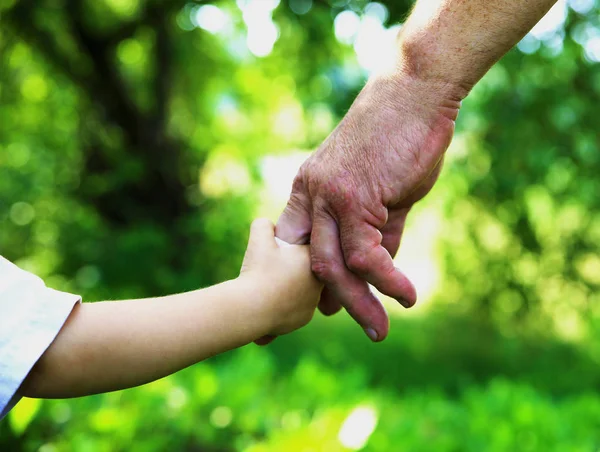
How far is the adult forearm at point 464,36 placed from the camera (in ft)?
5.60

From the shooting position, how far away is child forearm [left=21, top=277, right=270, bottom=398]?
1.34 meters

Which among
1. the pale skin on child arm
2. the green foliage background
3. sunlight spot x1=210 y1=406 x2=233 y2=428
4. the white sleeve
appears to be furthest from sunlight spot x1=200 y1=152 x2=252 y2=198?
the white sleeve

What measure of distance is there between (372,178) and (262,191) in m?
4.87

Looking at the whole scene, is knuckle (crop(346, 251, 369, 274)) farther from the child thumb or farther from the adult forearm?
the adult forearm

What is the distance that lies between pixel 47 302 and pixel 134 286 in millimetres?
4509

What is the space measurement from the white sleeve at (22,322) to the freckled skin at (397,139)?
2.16ft

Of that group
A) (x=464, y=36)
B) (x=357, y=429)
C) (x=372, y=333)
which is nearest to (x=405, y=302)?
(x=372, y=333)

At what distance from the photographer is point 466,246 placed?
775cm

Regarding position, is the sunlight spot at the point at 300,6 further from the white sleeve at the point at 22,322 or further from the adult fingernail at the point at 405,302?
the white sleeve at the point at 22,322

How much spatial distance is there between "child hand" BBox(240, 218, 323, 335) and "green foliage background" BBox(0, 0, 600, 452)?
1167 millimetres

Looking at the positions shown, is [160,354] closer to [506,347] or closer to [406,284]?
[406,284]

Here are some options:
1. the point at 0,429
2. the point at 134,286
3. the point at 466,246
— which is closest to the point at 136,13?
the point at 134,286

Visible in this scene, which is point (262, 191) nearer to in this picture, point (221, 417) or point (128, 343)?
point (221, 417)

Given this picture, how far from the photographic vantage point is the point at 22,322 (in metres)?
1.30
